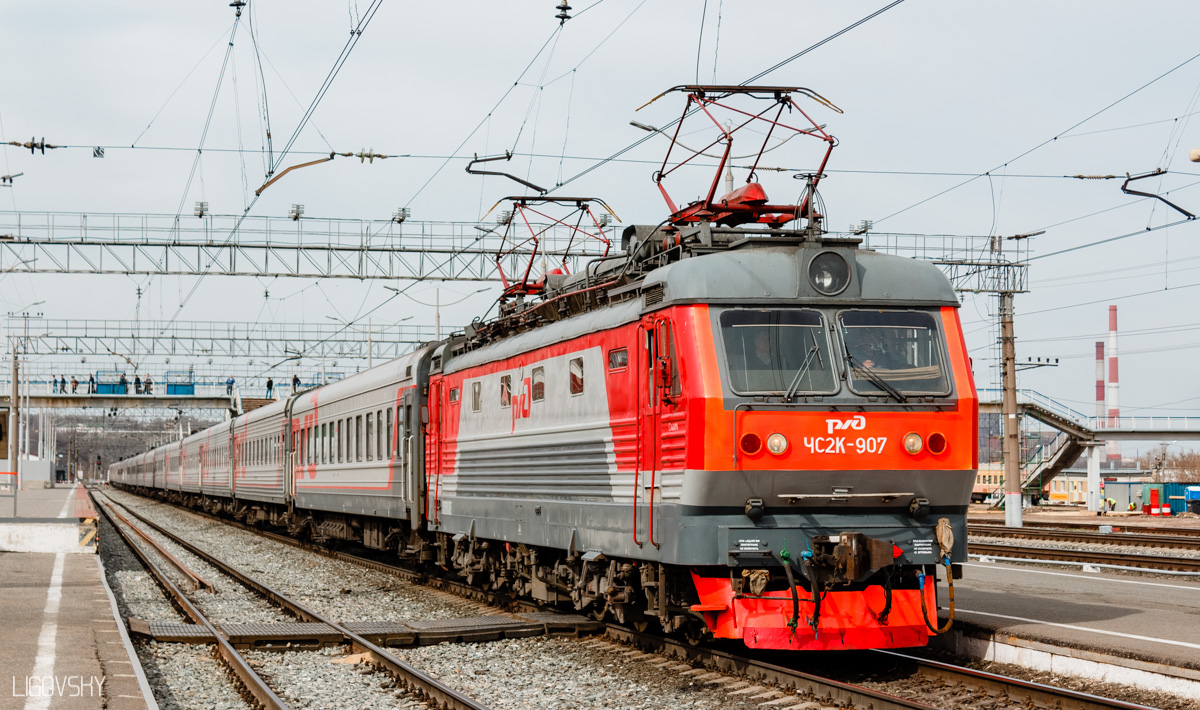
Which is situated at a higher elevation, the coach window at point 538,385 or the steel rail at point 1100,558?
the coach window at point 538,385

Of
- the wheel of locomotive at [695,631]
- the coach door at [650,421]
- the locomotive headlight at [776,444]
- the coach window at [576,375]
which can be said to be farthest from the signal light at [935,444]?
the coach window at [576,375]

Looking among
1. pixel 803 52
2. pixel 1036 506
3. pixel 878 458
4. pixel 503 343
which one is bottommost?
pixel 1036 506

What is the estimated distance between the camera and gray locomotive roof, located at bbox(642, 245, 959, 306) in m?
10.9

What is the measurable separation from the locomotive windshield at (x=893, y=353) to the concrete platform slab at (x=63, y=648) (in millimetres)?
6193

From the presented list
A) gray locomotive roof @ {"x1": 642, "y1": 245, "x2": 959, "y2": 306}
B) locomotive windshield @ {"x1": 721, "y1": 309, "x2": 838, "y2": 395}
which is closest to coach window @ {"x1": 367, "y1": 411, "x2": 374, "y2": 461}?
gray locomotive roof @ {"x1": 642, "y1": 245, "x2": 959, "y2": 306}

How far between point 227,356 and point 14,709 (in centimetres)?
5793

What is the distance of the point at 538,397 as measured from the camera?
14164 millimetres

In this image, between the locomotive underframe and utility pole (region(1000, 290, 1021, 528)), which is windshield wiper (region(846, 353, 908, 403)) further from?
utility pole (region(1000, 290, 1021, 528))

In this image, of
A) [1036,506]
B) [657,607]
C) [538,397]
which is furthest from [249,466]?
[1036,506]

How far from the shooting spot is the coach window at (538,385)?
14.0 m

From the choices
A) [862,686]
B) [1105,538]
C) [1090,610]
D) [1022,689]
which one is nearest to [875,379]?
[862,686]

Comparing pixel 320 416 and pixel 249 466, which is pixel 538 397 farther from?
pixel 249 466

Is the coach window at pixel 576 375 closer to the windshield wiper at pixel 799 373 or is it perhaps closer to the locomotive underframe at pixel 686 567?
the locomotive underframe at pixel 686 567

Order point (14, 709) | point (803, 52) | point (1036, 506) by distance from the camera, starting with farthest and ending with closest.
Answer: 1. point (1036, 506)
2. point (803, 52)
3. point (14, 709)
